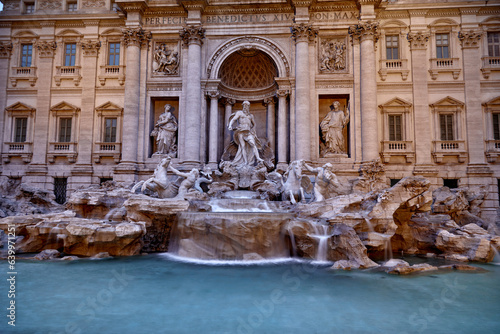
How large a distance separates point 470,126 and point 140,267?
17789 mm

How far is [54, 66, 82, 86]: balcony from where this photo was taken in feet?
64.4

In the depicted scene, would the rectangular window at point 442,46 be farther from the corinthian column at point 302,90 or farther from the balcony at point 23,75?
the balcony at point 23,75

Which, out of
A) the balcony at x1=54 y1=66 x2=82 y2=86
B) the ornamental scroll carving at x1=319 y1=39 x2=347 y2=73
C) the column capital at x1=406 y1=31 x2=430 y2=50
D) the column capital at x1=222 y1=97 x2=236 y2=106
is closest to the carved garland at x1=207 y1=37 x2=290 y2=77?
the column capital at x1=222 y1=97 x2=236 y2=106

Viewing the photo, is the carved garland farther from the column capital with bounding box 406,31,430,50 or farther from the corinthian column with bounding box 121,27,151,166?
the column capital with bounding box 406,31,430,50

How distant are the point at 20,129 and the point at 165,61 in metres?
9.95

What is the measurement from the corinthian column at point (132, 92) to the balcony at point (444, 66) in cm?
1604

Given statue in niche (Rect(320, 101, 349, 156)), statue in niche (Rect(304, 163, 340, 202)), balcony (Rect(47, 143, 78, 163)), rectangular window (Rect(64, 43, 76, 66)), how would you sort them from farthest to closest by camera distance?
rectangular window (Rect(64, 43, 76, 66))
balcony (Rect(47, 143, 78, 163))
statue in niche (Rect(320, 101, 349, 156))
statue in niche (Rect(304, 163, 340, 202))

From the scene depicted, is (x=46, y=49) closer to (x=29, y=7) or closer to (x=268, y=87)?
(x=29, y=7)

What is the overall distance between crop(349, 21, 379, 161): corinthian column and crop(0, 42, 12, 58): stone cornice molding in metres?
20.5

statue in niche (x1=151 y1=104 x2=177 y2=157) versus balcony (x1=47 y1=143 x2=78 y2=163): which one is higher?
statue in niche (x1=151 y1=104 x2=177 y2=157)

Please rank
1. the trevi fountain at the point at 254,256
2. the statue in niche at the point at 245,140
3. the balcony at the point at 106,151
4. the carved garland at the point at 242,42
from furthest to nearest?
the balcony at the point at 106,151
the carved garland at the point at 242,42
the statue in niche at the point at 245,140
the trevi fountain at the point at 254,256

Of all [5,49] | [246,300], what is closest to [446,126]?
[246,300]

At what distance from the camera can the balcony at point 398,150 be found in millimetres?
17531

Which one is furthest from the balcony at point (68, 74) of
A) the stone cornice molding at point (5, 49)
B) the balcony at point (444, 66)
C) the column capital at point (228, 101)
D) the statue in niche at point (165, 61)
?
the balcony at point (444, 66)
